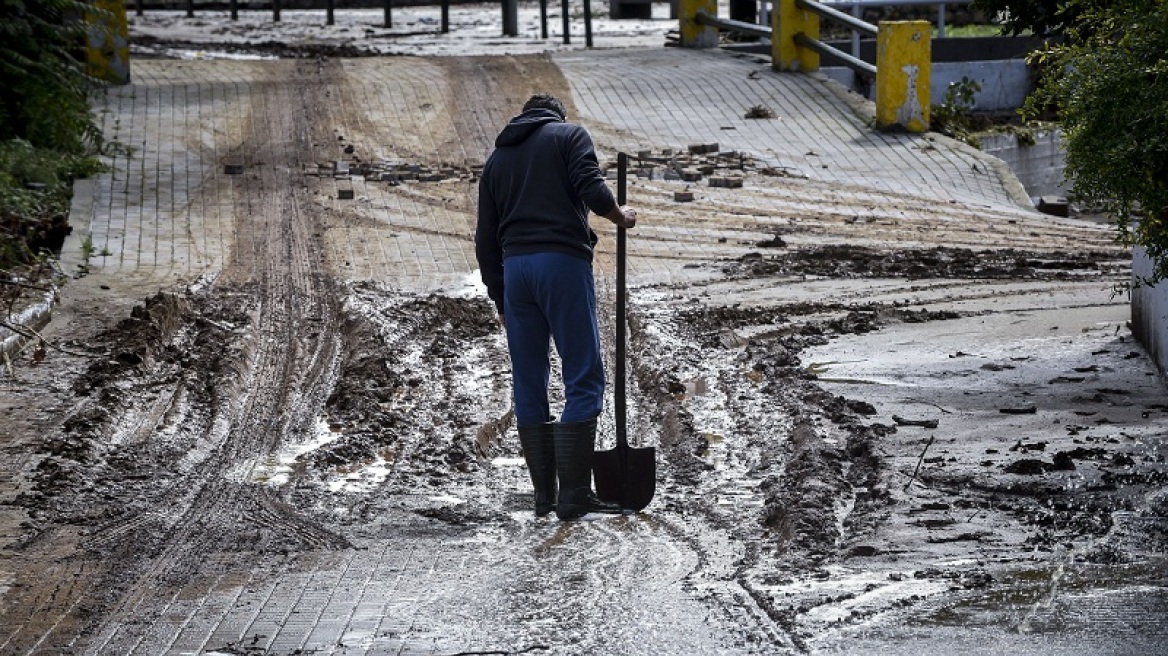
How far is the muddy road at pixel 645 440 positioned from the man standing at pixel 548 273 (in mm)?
312

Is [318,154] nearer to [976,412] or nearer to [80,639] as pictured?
[976,412]

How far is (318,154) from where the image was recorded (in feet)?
52.2

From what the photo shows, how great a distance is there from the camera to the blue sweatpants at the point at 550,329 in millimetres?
6672

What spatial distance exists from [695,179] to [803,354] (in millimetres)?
5911

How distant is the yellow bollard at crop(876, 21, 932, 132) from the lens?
1673cm

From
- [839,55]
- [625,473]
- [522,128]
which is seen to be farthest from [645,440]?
[839,55]

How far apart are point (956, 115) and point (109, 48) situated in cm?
950

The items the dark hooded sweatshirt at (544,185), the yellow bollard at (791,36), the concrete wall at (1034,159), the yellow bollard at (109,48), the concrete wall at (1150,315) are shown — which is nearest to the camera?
the dark hooded sweatshirt at (544,185)

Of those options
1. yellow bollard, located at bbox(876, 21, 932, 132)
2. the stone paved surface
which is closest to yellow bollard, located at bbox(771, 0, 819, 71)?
the stone paved surface

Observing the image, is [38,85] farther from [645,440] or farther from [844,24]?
[645,440]

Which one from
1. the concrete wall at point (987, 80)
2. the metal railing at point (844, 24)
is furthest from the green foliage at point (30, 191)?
the concrete wall at point (987, 80)

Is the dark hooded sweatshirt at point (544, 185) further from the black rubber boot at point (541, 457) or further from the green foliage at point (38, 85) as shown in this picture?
the green foliage at point (38, 85)

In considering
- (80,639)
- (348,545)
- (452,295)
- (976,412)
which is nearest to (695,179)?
(452,295)

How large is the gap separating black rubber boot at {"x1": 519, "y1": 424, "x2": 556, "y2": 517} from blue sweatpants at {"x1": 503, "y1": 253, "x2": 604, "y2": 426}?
0.05 m
